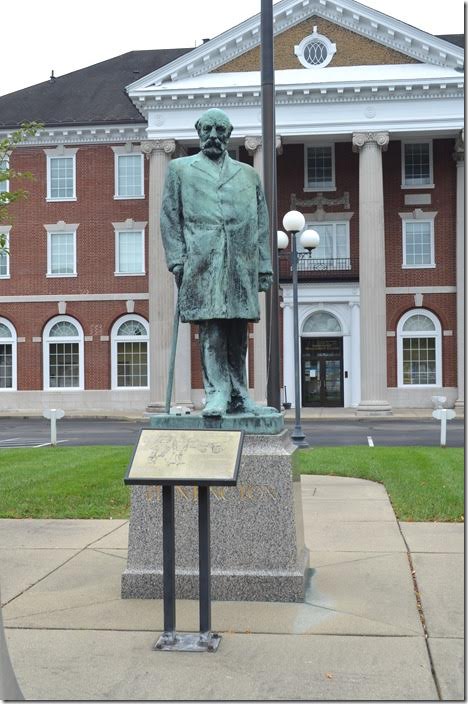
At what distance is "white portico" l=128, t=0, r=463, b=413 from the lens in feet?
107

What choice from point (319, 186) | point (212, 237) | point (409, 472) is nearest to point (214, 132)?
point (212, 237)

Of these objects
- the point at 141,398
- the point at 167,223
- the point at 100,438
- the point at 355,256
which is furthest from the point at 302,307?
the point at 167,223

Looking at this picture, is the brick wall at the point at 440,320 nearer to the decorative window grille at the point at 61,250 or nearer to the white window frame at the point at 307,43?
the white window frame at the point at 307,43

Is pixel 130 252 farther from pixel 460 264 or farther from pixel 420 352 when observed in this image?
pixel 460 264

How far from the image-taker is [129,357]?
121 feet

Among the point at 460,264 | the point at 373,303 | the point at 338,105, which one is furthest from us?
the point at 460,264

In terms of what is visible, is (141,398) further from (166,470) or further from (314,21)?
(166,470)

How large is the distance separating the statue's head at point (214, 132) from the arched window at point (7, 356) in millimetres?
32090

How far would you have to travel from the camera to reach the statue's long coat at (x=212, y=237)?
649 centimetres

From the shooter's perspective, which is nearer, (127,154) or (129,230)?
(129,230)

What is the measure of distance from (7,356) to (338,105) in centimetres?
1742

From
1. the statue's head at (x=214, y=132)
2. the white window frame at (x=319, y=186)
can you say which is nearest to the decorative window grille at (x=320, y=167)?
the white window frame at (x=319, y=186)

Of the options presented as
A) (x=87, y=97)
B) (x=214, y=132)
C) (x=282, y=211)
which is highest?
(x=87, y=97)

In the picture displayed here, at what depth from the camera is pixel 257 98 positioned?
110ft
